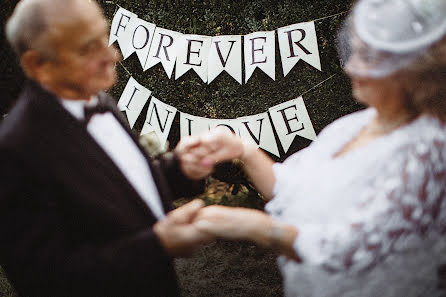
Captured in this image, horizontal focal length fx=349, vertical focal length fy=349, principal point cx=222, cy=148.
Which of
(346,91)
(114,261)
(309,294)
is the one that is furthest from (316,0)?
(114,261)

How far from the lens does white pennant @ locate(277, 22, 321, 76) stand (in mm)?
2805

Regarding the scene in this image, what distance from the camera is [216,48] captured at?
3.07 metres

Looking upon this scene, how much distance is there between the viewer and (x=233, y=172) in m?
4.10

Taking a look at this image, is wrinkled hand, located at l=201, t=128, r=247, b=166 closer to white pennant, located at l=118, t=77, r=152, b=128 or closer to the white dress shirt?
the white dress shirt

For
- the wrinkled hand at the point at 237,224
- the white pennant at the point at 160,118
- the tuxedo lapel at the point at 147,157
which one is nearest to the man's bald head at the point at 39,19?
the tuxedo lapel at the point at 147,157

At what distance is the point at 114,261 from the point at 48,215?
0.27 m

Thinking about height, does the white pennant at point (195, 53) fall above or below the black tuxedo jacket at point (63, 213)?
above

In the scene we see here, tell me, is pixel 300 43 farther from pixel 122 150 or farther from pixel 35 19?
pixel 35 19

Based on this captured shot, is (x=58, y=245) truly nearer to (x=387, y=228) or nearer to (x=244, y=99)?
(x=387, y=228)

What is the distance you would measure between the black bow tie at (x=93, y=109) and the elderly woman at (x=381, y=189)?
23.2 inches

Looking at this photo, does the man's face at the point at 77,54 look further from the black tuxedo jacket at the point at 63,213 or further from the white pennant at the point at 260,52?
the white pennant at the point at 260,52

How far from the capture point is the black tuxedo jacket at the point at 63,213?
1.17 meters

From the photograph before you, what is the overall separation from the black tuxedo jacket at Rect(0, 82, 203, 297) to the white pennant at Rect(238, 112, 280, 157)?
6.74 ft

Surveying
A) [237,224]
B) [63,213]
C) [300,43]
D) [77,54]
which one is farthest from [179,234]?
[300,43]
